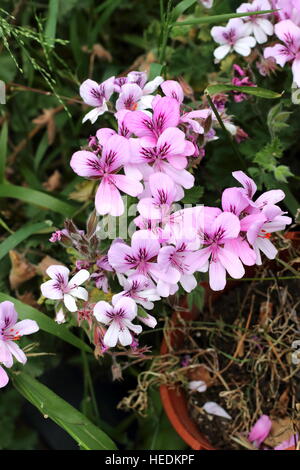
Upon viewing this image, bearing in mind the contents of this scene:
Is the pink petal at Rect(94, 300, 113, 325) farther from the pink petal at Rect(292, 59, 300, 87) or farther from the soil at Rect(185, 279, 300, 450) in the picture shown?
the pink petal at Rect(292, 59, 300, 87)

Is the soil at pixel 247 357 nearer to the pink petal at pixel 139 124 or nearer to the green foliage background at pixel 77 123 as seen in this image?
the green foliage background at pixel 77 123

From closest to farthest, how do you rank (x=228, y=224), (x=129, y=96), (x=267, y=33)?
(x=228, y=224)
(x=129, y=96)
(x=267, y=33)

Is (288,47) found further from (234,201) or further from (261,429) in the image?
(261,429)

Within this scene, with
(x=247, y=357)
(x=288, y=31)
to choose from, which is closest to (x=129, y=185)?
(x=288, y=31)

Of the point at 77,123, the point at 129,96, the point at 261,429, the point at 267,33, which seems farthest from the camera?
the point at 77,123

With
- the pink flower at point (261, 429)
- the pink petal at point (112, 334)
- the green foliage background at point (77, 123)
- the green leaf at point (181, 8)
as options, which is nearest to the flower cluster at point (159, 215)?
the pink petal at point (112, 334)

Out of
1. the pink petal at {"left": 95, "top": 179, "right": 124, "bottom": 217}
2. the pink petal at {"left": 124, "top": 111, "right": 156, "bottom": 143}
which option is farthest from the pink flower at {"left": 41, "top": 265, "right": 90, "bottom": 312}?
the pink petal at {"left": 124, "top": 111, "right": 156, "bottom": 143}

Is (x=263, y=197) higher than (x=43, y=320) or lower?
higher

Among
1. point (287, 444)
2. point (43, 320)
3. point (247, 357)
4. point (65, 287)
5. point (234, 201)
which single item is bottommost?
point (287, 444)
